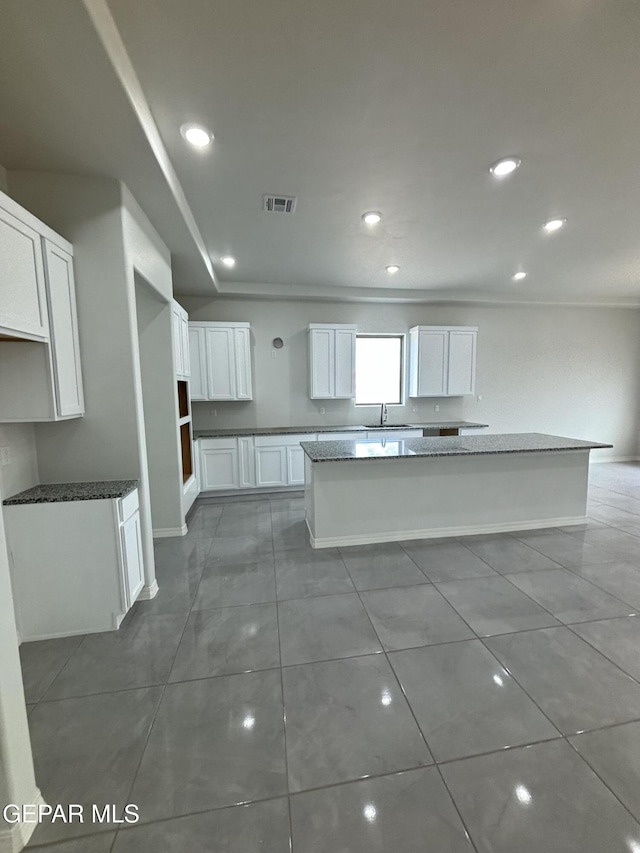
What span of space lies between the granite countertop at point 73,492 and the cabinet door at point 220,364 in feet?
8.60

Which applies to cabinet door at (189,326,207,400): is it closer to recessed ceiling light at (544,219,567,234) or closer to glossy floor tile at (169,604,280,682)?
glossy floor tile at (169,604,280,682)

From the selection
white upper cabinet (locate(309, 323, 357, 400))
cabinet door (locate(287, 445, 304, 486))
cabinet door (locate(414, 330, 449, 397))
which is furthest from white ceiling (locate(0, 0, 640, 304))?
cabinet door (locate(287, 445, 304, 486))

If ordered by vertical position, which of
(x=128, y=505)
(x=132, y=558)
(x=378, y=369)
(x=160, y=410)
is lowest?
(x=132, y=558)

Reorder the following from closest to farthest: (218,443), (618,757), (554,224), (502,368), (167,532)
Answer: (618,757)
(554,224)
(167,532)
(218,443)
(502,368)

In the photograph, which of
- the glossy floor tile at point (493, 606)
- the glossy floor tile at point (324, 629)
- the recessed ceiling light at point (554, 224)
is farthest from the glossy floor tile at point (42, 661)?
the recessed ceiling light at point (554, 224)

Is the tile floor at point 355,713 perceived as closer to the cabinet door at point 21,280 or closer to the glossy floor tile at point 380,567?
the glossy floor tile at point 380,567

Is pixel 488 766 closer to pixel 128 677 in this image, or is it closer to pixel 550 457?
pixel 128 677

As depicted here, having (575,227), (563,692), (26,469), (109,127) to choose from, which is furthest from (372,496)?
(575,227)

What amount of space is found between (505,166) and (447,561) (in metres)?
2.92

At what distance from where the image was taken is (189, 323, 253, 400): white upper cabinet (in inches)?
181

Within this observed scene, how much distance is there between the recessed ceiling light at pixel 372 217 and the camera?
296 centimetres

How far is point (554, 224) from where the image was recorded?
3207 mm

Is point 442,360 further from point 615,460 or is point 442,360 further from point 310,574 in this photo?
point 615,460

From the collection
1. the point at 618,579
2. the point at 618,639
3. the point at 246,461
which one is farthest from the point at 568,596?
the point at 246,461
